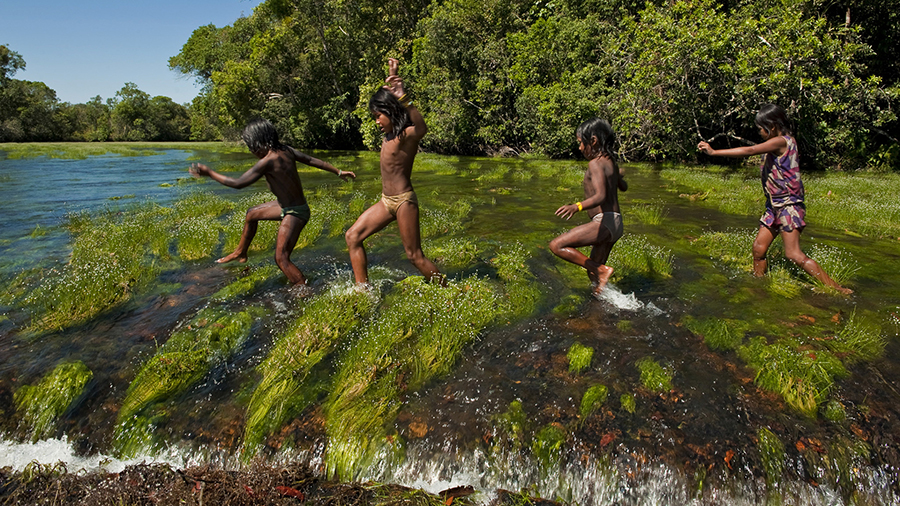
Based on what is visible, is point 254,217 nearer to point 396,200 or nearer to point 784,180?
point 396,200

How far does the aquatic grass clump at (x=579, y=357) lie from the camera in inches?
191

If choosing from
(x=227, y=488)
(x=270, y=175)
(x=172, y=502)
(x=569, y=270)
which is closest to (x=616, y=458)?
(x=227, y=488)

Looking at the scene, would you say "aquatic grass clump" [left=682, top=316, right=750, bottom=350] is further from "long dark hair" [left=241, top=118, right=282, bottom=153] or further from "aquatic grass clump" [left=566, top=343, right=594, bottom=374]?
"long dark hair" [left=241, top=118, right=282, bottom=153]

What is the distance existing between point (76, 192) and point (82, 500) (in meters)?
19.7

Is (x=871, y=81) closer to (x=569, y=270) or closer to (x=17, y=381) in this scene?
(x=569, y=270)

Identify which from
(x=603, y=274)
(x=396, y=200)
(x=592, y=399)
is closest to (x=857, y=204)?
(x=603, y=274)

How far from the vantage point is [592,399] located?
430cm

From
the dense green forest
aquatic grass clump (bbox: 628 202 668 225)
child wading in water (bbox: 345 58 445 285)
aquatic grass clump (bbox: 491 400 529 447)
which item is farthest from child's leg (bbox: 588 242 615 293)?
the dense green forest

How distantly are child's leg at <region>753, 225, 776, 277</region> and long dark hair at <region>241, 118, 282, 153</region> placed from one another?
7075 mm

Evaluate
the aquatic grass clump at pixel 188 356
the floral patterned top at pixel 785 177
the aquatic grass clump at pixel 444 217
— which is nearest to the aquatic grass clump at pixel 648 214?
the aquatic grass clump at pixel 444 217

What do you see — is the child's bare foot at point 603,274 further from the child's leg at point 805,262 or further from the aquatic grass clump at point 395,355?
the child's leg at point 805,262

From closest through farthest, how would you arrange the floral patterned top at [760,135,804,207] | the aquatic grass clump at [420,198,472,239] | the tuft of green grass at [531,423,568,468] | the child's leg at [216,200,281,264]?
the tuft of green grass at [531,423,568,468] < the floral patterned top at [760,135,804,207] < the child's leg at [216,200,281,264] < the aquatic grass clump at [420,198,472,239]

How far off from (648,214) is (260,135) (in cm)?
883

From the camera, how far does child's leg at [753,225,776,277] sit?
683 cm
